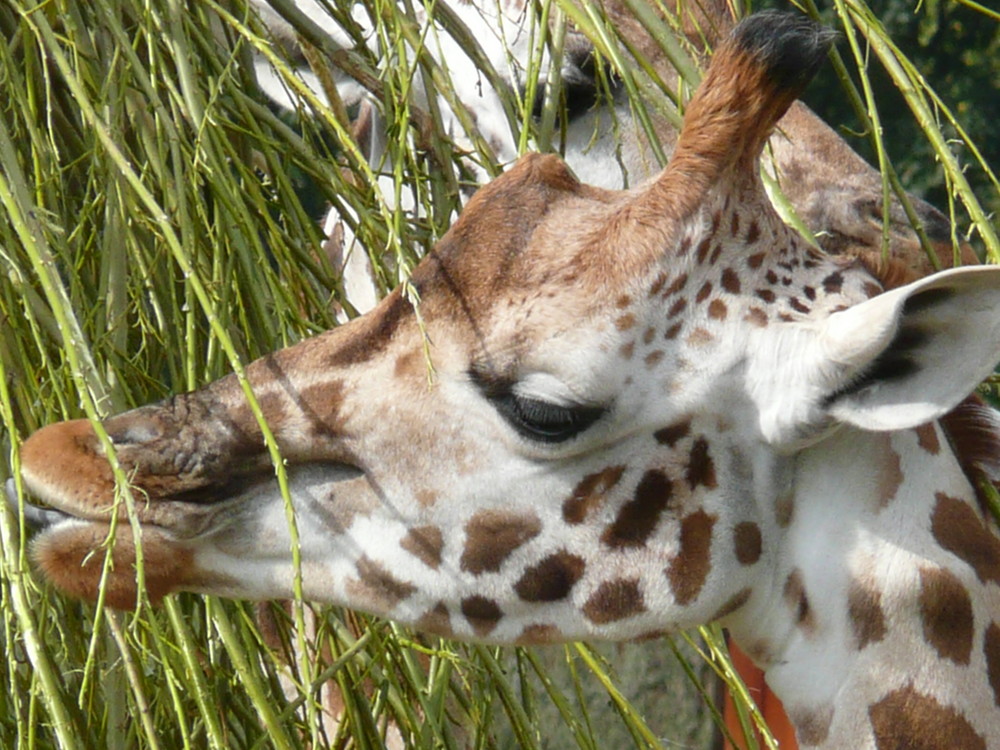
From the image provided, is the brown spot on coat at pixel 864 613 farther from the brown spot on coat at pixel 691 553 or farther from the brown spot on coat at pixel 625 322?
the brown spot on coat at pixel 625 322

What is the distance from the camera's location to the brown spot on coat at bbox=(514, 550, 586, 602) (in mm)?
1780

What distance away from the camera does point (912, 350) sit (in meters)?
1.64

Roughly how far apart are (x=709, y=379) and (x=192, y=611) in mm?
890

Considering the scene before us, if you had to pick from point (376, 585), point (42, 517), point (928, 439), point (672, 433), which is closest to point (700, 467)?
point (672, 433)

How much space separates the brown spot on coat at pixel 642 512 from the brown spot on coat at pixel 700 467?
28 millimetres

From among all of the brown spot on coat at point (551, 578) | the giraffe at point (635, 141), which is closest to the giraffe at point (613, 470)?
the brown spot on coat at point (551, 578)

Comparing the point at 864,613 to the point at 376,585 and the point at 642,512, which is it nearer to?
the point at 642,512

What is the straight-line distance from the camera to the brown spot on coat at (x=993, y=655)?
70.4 inches

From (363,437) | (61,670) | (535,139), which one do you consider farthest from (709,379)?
(61,670)

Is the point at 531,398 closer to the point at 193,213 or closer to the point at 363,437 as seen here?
the point at 363,437

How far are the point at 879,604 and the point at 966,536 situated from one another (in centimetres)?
16

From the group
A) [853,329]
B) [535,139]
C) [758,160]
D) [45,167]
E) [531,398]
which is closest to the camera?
[853,329]

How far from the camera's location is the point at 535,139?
7.72 feet

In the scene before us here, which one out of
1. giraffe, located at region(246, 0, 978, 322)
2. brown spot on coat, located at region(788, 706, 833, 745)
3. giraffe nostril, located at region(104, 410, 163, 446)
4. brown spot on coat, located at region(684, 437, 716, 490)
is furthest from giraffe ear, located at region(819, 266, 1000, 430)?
giraffe, located at region(246, 0, 978, 322)
